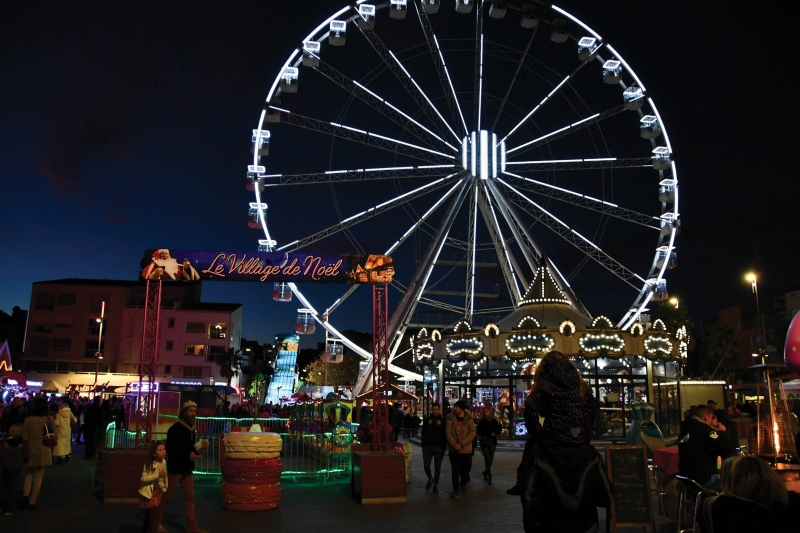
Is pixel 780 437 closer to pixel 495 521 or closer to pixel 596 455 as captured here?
pixel 495 521

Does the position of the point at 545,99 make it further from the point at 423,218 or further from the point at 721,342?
the point at 721,342

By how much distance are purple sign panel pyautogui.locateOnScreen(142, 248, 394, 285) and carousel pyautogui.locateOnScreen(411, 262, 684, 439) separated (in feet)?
29.6

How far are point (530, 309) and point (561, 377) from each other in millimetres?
18092

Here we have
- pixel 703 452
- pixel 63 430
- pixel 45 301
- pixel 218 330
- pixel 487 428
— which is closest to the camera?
pixel 703 452

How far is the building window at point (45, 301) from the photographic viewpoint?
51750 millimetres

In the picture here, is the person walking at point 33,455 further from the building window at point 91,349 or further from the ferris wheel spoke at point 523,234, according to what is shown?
the building window at point 91,349

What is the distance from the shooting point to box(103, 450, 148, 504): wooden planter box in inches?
388

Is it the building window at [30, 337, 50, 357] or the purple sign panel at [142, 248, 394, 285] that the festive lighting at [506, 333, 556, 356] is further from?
the building window at [30, 337, 50, 357]

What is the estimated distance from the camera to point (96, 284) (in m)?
53.1

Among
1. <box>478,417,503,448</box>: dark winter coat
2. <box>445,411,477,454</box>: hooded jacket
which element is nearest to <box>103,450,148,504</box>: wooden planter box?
<box>445,411,477,454</box>: hooded jacket

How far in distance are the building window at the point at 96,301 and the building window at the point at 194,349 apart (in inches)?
274

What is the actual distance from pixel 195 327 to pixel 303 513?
46122 mm

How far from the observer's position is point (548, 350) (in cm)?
1852

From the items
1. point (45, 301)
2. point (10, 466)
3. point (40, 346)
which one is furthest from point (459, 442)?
point (45, 301)
